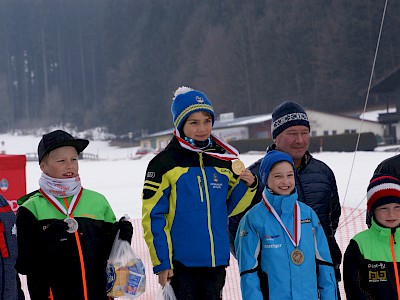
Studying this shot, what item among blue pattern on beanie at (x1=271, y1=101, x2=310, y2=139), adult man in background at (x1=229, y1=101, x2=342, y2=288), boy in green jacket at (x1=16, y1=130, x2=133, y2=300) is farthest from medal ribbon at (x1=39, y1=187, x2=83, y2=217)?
blue pattern on beanie at (x1=271, y1=101, x2=310, y2=139)

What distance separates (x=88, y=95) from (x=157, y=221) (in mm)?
111184

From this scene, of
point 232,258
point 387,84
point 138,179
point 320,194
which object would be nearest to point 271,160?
point 320,194

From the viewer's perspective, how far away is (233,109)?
74812 mm

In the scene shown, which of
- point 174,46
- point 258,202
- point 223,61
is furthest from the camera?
point 174,46

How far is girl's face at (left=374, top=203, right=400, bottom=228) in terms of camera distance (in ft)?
10.6

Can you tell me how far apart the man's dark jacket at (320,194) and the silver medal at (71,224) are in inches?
42.8

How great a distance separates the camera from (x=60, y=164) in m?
3.19

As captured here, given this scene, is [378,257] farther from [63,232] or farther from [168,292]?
[63,232]

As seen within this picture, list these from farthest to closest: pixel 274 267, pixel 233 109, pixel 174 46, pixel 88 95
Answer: pixel 88 95 → pixel 174 46 → pixel 233 109 → pixel 274 267

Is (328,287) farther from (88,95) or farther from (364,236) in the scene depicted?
(88,95)

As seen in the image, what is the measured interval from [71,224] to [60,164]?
36 centimetres

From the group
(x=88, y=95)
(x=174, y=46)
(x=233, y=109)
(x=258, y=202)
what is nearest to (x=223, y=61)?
(x=233, y=109)

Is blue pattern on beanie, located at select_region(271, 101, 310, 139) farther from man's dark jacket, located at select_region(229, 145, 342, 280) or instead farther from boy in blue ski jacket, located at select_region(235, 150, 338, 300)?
boy in blue ski jacket, located at select_region(235, 150, 338, 300)

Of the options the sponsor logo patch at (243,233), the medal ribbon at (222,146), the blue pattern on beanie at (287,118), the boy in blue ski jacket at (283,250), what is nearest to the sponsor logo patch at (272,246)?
the boy in blue ski jacket at (283,250)
